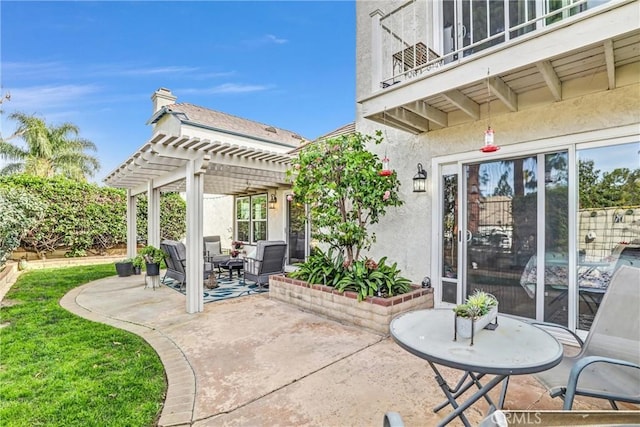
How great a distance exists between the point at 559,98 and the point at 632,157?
1.07m

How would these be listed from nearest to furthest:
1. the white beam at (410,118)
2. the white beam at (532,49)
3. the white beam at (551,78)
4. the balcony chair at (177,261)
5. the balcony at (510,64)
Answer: the white beam at (532,49) < the balcony at (510,64) < the white beam at (551,78) < the white beam at (410,118) < the balcony chair at (177,261)

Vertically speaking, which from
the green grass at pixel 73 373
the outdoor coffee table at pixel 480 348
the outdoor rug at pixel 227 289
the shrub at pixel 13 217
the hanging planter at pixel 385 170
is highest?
the hanging planter at pixel 385 170

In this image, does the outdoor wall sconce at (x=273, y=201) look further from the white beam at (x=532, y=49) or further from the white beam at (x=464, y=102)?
the white beam at (x=464, y=102)

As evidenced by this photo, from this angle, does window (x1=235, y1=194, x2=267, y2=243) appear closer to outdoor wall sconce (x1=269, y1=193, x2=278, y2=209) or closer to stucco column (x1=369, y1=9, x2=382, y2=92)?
outdoor wall sconce (x1=269, y1=193, x2=278, y2=209)

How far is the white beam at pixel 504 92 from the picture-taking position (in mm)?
3726

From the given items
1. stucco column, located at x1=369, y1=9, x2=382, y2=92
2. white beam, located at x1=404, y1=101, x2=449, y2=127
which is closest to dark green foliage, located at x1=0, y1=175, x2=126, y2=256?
stucco column, located at x1=369, y1=9, x2=382, y2=92

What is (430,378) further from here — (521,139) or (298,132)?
(298,132)

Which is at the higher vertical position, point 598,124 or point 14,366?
point 598,124

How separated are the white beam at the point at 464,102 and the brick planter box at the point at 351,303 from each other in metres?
2.86

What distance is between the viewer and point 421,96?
4023 mm

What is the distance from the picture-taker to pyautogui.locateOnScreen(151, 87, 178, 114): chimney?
46.2 ft

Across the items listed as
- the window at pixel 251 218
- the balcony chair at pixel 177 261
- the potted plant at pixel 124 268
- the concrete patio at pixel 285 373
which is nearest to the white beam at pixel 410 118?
the concrete patio at pixel 285 373

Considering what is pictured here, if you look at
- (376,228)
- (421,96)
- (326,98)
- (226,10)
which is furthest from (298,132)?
(421,96)

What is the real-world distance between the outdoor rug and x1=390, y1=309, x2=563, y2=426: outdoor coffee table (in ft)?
16.6
